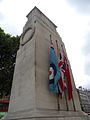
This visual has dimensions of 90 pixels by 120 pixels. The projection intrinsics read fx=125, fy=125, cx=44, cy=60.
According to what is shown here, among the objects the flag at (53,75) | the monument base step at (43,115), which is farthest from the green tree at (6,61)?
the flag at (53,75)

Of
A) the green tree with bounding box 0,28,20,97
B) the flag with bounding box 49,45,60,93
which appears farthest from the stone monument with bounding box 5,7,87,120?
the green tree with bounding box 0,28,20,97

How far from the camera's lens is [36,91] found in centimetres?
525

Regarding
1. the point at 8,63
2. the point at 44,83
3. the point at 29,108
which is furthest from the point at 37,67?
the point at 8,63

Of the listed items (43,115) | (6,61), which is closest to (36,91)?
(43,115)

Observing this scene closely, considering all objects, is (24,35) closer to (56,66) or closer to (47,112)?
(56,66)

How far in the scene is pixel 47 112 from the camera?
5160mm

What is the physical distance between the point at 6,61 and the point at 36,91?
9.62 meters

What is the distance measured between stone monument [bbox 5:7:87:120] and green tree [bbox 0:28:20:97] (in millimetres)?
6259

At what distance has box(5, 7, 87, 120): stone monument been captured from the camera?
16.8 ft

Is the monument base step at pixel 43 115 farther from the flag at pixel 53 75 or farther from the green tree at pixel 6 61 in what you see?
the green tree at pixel 6 61

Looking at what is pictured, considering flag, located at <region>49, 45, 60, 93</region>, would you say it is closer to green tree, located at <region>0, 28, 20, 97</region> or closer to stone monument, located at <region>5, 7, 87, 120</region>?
stone monument, located at <region>5, 7, 87, 120</region>

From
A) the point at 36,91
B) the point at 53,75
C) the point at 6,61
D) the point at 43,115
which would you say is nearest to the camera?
the point at 43,115

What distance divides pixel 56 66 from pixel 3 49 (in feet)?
29.4

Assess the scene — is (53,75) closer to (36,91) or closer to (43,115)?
(36,91)
